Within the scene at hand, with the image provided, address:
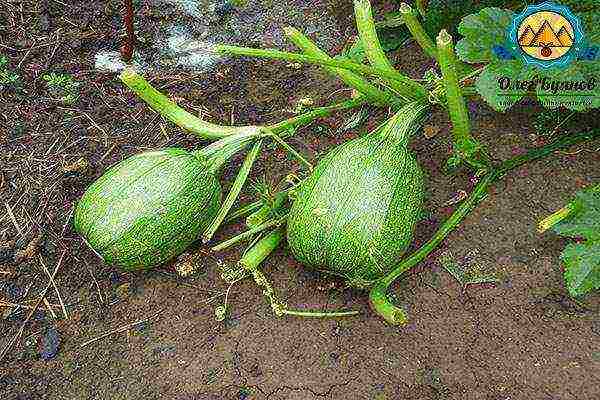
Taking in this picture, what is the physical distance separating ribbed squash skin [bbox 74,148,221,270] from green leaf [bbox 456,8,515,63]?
1.17 meters

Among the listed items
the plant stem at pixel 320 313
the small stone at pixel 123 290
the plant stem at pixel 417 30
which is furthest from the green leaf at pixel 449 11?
the small stone at pixel 123 290

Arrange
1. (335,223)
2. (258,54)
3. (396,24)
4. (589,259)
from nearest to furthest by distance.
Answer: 1. (589,259)
2. (335,223)
3. (258,54)
4. (396,24)

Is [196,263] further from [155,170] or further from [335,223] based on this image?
[335,223]

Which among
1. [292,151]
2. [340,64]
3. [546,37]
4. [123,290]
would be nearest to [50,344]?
[123,290]

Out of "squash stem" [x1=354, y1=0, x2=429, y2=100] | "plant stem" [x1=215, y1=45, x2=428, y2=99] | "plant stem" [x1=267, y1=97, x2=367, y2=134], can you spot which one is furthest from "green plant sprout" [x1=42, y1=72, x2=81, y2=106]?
"squash stem" [x1=354, y1=0, x2=429, y2=100]

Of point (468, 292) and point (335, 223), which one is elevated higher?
point (335, 223)

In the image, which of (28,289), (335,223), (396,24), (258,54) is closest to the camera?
(335,223)

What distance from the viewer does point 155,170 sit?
3.05 meters

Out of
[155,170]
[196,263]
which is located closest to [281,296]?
[196,263]

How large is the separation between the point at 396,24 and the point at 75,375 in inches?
88.2

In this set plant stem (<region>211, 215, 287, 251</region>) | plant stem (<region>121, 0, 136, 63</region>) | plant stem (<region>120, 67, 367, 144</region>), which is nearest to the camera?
plant stem (<region>211, 215, 287, 251</region>)

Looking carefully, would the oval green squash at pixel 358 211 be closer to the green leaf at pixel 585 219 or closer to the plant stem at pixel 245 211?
the plant stem at pixel 245 211

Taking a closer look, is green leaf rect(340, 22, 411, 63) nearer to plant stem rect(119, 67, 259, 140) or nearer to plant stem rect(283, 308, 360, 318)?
plant stem rect(119, 67, 259, 140)

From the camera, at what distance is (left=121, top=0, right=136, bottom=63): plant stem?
154 inches
